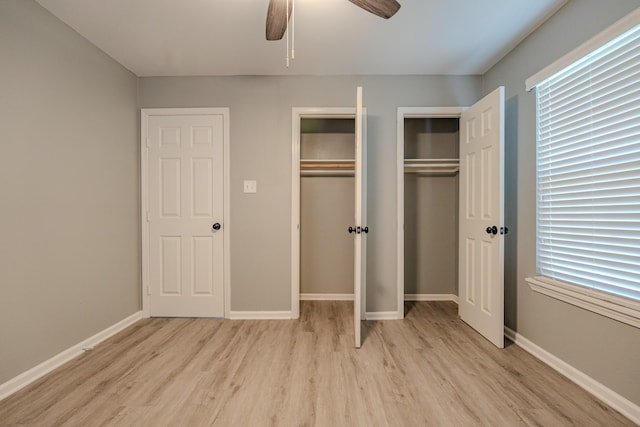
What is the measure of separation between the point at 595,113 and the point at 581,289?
1.09 m

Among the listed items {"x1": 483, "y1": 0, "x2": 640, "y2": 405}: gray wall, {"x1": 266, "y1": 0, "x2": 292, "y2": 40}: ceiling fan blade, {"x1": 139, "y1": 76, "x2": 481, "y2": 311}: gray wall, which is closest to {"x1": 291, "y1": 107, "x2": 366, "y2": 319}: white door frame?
{"x1": 139, "y1": 76, "x2": 481, "y2": 311}: gray wall

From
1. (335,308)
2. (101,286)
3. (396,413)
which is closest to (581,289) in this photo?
(396,413)

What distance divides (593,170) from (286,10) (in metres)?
2.05

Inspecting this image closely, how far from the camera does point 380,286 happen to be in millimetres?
2883

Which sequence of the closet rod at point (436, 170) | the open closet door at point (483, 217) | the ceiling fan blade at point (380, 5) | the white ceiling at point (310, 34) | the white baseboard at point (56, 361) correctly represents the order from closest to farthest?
the ceiling fan blade at point (380, 5), the white baseboard at point (56, 361), the white ceiling at point (310, 34), the open closet door at point (483, 217), the closet rod at point (436, 170)

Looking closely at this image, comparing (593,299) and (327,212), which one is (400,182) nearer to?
(327,212)

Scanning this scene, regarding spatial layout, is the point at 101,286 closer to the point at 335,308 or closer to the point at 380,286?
the point at 335,308

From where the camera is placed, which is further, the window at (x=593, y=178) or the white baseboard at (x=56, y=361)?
the white baseboard at (x=56, y=361)

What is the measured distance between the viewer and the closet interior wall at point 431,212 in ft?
11.3

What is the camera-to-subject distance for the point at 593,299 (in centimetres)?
165

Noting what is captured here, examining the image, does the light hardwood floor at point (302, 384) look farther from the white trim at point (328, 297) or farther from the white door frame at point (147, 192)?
the white trim at point (328, 297)

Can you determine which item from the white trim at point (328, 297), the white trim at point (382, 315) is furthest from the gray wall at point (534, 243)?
the white trim at point (328, 297)

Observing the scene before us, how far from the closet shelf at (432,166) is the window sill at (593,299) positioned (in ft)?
4.99

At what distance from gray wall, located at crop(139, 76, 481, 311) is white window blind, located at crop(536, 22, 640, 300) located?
1128 mm
